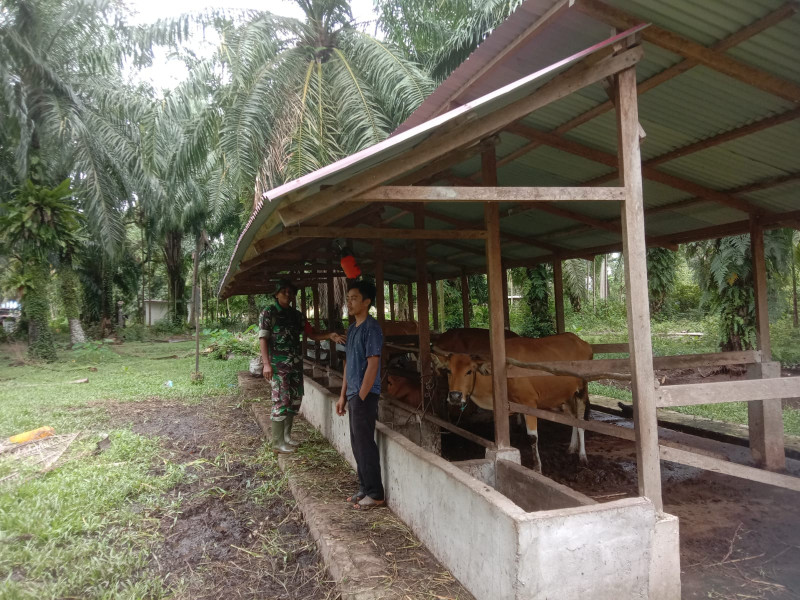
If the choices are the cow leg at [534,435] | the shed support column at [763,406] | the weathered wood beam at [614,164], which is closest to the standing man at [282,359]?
the cow leg at [534,435]

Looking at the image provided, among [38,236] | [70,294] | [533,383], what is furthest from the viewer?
[70,294]

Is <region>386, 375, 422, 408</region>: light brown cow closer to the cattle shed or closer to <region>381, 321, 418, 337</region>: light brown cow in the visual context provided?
the cattle shed

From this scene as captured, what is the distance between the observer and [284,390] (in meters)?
6.26

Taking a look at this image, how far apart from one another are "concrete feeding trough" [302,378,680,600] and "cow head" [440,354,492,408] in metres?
1.95

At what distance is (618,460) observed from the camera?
6086 mm

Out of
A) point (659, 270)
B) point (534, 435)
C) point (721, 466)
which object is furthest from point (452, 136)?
point (659, 270)

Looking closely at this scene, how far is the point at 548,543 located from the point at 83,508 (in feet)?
13.8

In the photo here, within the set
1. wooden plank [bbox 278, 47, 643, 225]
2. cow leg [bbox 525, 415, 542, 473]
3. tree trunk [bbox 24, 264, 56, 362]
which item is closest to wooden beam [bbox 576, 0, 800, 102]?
wooden plank [bbox 278, 47, 643, 225]

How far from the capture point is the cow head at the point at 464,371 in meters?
5.72

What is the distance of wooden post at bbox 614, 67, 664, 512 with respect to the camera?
3174mm

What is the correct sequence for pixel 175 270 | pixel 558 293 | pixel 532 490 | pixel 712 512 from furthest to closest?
1. pixel 175 270
2. pixel 558 293
3. pixel 712 512
4. pixel 532 490

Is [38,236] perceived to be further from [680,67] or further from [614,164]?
[680,67]

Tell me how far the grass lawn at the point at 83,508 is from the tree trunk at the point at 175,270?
20.0 meters

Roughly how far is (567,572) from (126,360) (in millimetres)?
18286
